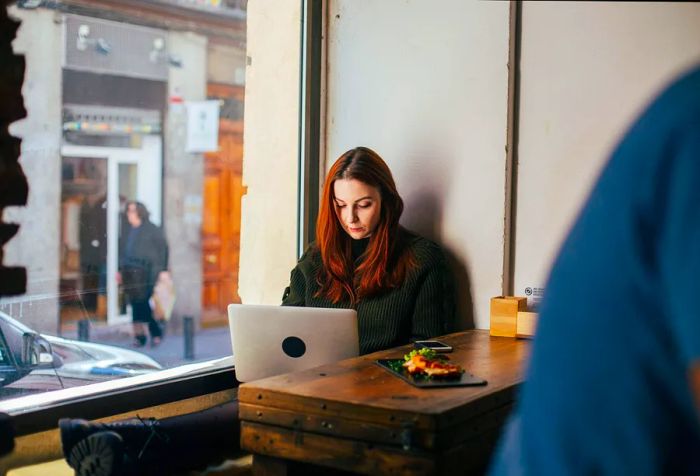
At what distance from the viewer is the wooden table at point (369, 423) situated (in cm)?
191

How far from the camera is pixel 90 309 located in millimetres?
3545

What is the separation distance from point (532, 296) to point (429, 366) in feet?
3.26

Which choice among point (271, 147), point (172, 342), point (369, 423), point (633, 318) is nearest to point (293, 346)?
point (369, 423)

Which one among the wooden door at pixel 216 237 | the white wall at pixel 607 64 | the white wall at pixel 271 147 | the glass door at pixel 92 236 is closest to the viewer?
the white wall at pixel 607 64

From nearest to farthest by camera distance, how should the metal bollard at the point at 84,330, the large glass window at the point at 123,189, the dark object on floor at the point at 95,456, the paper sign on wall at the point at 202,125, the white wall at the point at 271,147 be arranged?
1. the dark object on floor at the point at 95,456
2. the large glass window at the point at 123,189
3. the metal bollard at the point at 84,330
4. the white wall at the point at 271,147
5. the paper sign on wall at the point at 202,125

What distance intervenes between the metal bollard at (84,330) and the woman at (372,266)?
2.58 ft

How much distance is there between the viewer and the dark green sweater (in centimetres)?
319

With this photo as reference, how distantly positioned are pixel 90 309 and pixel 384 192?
1281 mm

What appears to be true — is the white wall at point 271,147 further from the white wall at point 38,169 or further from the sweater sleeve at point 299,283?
the white wall at point 38,169

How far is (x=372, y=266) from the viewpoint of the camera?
326 cm

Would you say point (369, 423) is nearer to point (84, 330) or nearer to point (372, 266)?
point (372, 266)

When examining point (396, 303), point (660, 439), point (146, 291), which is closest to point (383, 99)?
point (396, 303)

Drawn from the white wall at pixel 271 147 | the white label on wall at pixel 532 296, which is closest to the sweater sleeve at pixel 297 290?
the white wall at pixel 271 147

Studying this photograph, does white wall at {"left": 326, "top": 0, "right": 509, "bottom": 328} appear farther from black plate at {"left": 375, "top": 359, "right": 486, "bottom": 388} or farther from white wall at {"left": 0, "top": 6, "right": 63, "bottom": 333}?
white wall at {"left": 0, "top": 6, "right": 63, "bottom": 333}
